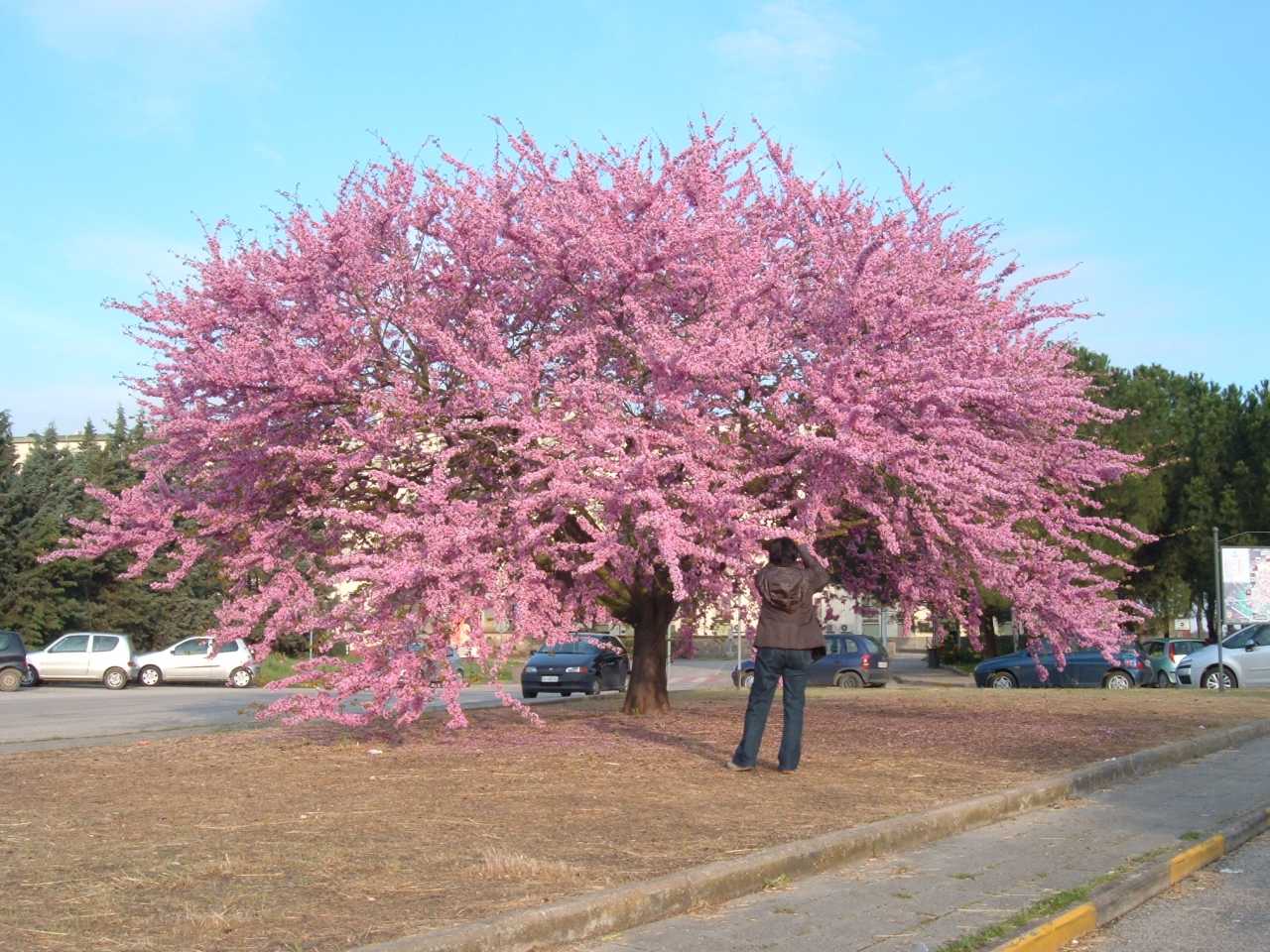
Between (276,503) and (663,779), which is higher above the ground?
(276,503)

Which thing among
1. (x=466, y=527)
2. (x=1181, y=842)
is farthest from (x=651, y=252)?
(x=1181, y=842)

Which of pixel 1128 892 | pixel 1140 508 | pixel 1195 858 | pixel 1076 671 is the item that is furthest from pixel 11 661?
pixel 1128 892

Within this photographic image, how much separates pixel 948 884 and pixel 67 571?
45065mm

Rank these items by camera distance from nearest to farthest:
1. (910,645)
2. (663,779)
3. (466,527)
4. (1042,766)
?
(663,779) < (1042,766) < (466,527) < (910,645)

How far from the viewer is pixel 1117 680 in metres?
31.7

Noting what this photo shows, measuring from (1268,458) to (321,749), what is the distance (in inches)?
1575

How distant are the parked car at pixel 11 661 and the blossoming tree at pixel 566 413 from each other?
81.9 ft

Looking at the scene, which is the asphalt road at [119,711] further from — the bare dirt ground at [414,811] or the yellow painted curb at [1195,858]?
the yellow painted curb at [1195,858]

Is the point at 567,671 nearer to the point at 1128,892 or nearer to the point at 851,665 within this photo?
the point at 851,665

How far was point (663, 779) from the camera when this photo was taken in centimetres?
1066

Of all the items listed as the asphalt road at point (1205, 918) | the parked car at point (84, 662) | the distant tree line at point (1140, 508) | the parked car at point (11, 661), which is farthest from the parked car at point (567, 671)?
the asphalt road at point (1205, 918)

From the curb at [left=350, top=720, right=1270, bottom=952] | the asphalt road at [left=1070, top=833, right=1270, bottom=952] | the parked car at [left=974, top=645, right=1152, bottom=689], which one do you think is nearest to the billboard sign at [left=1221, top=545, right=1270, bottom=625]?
the parked car at [left=974, top=645, right=1152, bottom=689]

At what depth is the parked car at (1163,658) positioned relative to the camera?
3244 cm

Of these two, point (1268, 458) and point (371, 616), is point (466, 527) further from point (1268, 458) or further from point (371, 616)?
point (1268, 458)
